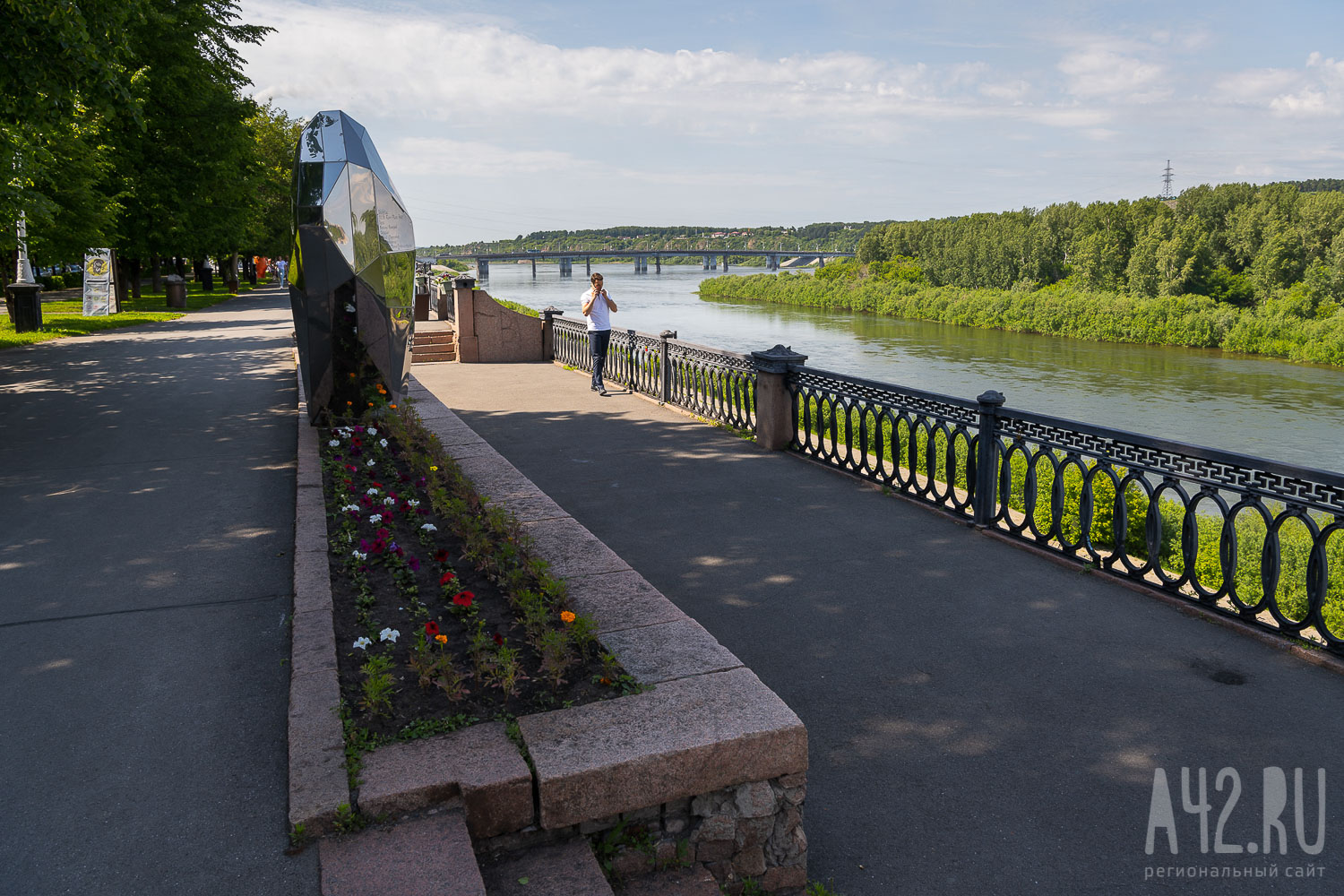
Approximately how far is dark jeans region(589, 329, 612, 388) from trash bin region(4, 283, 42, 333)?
628 inches

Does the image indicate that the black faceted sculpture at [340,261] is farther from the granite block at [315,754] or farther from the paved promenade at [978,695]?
the granite block at [315,754]

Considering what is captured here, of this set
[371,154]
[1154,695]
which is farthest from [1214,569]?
[371,154]

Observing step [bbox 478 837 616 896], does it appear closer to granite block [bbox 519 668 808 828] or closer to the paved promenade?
granite block [bbox 519 668 808 828]

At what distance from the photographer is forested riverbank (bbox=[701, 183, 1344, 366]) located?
169ft

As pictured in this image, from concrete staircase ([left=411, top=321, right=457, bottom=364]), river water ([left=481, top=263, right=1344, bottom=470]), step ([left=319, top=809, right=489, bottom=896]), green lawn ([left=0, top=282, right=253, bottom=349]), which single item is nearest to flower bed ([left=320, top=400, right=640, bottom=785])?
step ([left=319, top=809, right=489, bottom=896])

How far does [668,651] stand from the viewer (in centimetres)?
370

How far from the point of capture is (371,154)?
8969mm

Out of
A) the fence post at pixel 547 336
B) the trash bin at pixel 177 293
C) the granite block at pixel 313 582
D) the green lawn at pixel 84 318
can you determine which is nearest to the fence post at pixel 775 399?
the granite block at pixel 313 582

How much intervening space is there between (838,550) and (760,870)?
336 centimetres

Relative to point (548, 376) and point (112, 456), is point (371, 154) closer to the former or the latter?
point (112, 456)

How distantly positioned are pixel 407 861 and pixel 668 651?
1.36m

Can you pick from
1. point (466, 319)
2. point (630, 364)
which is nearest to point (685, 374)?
point (630, 364)

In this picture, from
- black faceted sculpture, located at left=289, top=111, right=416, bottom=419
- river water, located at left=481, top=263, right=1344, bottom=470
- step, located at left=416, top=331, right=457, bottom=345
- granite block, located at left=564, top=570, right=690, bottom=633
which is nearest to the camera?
granite block, located at left=564, top=570, right=690, bottom=633

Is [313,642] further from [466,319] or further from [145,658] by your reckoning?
[466,319]
